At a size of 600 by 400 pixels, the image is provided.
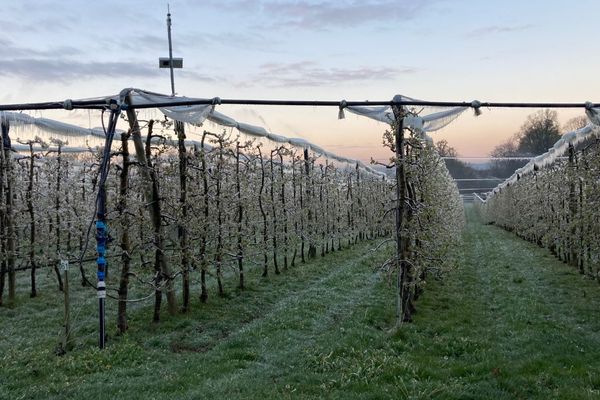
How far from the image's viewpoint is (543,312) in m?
9.95

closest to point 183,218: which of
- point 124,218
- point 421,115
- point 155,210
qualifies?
point 155,210

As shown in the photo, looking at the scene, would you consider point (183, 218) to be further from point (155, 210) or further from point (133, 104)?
point (133, 104)

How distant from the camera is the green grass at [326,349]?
5.95 meters

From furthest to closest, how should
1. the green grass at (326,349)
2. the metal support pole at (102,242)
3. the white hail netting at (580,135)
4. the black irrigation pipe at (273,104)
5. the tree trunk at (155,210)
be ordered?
the tree trunk at (155,210)
the white hail netting at (580,135)
the black irrigation pipe at (273,104)
the metal support pole at (102,242)
the green grass at (326,349)

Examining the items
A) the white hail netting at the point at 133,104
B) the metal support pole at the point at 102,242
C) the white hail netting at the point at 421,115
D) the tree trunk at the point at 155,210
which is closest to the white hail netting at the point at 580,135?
the white hail netting at the point at 421,115

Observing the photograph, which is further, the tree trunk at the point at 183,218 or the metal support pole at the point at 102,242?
the tree trunk at the point at 183,218

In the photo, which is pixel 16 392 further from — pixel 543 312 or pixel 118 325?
pixel 543 312

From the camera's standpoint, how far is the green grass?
234 inches

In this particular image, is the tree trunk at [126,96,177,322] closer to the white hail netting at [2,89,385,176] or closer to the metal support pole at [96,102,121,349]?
the white hail netting at [2,89,385,176]

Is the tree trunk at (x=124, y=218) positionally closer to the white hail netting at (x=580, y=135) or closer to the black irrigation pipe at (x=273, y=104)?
the black irrigation pipe at (x=273, y=104)

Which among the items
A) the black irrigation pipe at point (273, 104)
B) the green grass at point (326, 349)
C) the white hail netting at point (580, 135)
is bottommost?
the green grass at point (326, 349)

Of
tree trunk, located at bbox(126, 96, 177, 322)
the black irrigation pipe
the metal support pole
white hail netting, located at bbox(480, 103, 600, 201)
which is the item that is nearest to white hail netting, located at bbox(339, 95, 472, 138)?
the black irrigation pipe

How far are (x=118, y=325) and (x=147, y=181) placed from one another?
250 cm

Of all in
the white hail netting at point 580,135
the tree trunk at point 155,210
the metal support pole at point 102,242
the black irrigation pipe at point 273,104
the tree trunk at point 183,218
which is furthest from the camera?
the tree trunk at point 183,218
